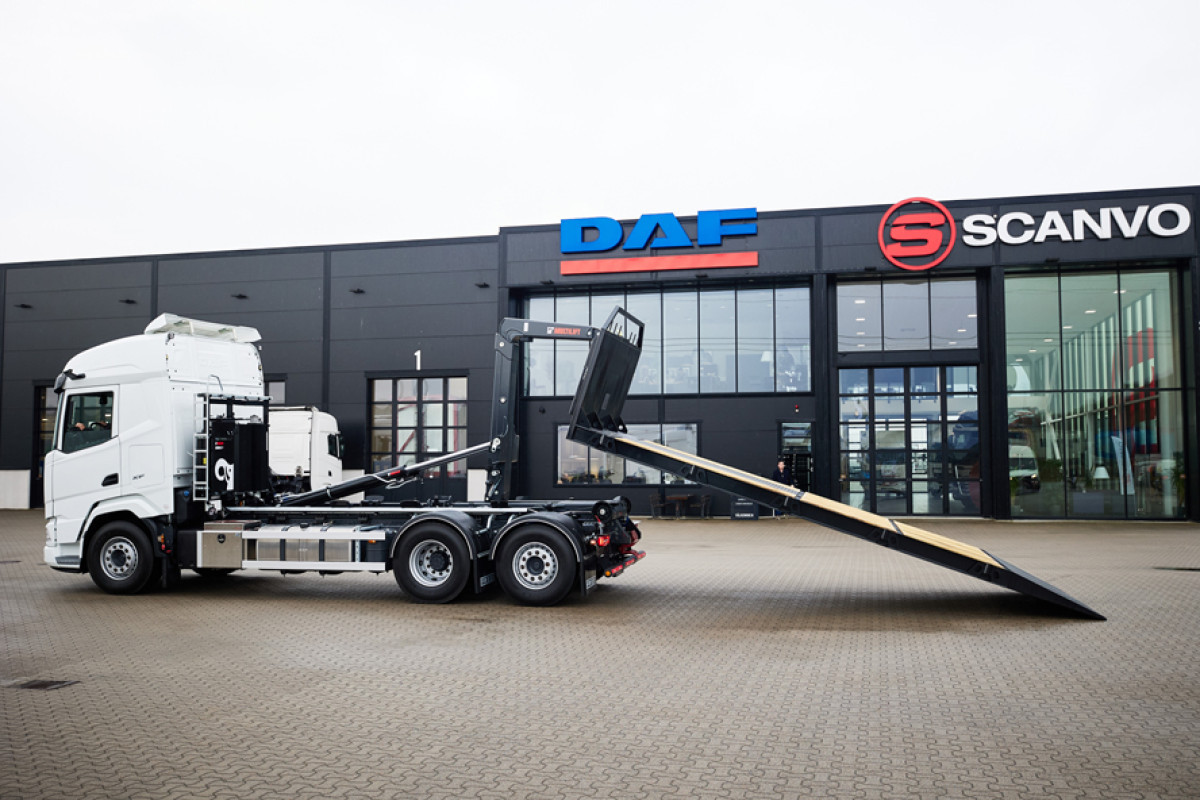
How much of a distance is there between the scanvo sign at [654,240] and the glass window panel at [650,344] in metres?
1.05

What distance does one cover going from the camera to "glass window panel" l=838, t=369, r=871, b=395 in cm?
2522

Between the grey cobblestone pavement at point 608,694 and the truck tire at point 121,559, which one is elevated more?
the truck tire at point 121,559

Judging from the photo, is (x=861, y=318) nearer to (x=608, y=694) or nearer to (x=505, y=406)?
(x=505, y=406)

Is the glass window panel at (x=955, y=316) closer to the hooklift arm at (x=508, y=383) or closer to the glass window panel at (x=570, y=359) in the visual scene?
the glass window panel at (x=570, y=359)

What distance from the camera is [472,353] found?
27562 mm

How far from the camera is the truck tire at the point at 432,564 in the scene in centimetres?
1058

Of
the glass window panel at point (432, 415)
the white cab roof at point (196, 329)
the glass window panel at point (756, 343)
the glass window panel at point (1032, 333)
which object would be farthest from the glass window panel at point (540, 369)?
the white cab roof at point (196, 329)

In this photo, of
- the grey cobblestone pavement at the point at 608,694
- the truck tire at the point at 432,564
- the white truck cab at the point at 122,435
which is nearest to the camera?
the grey cobblestone pavement at the point at 608,694

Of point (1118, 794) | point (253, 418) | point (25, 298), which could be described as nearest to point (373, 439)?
point (25, 298)

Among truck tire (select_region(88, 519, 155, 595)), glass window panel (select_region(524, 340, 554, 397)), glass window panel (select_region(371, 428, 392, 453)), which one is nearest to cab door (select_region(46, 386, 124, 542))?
truck tire (select_region(88, 519, 155, 595))

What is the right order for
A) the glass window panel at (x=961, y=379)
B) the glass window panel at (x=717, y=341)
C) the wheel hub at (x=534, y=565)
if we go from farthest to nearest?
1. the glass window panel at (x=717, y=341)
2. the glass window panel at (x=961, y=379)
3. the wheel hub at (x=534, y=565)

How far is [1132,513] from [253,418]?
22.1 m

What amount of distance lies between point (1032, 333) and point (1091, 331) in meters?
1.52

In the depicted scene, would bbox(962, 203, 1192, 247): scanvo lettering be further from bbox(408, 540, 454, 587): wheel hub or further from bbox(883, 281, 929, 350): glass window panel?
bbox(408, 540, 454, 587): wheel hub
